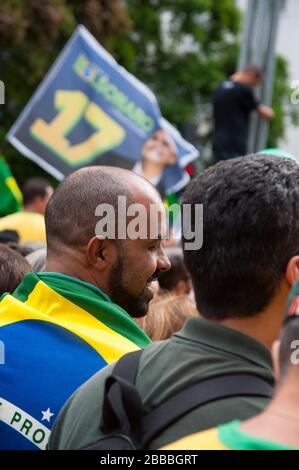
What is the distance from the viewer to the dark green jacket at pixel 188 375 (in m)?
1.99

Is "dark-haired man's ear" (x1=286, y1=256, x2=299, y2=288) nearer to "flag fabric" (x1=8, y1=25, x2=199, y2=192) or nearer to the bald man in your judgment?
the bald man

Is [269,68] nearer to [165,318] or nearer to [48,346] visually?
[165,318]

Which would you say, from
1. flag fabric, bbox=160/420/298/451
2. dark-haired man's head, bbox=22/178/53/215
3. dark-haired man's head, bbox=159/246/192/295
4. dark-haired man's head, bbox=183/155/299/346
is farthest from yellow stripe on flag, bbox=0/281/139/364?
dark-haired man's head, bbox=22/178/53/215

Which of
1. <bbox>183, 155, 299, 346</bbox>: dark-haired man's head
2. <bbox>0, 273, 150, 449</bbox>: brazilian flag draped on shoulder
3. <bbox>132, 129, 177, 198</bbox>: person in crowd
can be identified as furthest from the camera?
<bbox>132, 129, 177, 198</bbox>: person in crowd

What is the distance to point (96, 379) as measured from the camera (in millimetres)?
2250

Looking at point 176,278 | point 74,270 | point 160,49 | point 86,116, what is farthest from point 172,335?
point 160,49

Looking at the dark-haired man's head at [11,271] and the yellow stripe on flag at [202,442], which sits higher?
the yellow stripe on flag at [202,442]

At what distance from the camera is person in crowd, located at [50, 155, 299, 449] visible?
2084mm

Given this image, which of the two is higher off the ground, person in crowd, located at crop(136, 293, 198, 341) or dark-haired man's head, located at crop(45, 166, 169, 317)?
dark-haired man's head, located at crop(45, 166, 169, 317)

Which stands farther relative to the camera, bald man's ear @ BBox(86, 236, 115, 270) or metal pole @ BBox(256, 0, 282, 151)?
metal pole @ BBox(256, 0, 282, 151)

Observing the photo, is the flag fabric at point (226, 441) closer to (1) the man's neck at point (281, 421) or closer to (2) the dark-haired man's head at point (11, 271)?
(1) the man's neck at point (281, 421)

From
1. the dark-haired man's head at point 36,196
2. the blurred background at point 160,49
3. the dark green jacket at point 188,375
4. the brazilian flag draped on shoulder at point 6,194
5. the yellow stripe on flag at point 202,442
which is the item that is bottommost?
the blurred background at point 160,49
